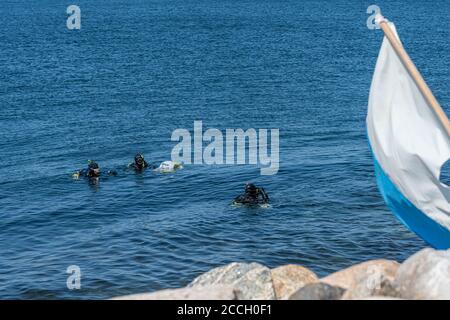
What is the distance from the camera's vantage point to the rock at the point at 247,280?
18.5 meters

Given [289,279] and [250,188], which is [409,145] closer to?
[289,279]

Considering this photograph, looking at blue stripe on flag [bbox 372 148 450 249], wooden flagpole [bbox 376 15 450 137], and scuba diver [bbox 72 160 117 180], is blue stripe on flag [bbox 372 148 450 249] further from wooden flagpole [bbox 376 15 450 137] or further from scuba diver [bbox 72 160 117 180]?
scuba diver [bbox 72 160 117 180]

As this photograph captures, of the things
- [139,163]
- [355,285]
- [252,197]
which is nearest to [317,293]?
[355,285]

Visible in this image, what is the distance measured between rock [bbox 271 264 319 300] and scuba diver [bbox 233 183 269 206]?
82.6 feet

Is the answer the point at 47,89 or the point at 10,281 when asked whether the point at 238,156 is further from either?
the point at 47,89

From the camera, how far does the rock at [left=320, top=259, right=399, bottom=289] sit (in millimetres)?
17312

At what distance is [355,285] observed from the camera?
17.5m

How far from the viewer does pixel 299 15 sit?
15575 centimetres

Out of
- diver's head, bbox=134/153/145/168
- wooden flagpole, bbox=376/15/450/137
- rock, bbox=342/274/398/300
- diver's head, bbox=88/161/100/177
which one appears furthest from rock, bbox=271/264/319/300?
diver's head, bbox=134/153/145/168

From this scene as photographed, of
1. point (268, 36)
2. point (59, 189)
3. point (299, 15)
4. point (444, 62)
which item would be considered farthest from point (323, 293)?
point (299, 15)

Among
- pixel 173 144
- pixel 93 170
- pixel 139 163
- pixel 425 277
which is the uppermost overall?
pixel 173 144

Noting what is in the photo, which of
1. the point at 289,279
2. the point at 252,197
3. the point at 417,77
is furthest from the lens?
the point at 252,197

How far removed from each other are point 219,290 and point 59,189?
38.5 meters

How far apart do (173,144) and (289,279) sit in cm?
4419
